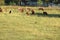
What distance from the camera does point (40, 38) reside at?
15.2m

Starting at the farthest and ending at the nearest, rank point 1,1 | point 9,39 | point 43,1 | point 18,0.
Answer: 1. point 43,1
2. point 18,0
3. point 1,1
4. point 9,39

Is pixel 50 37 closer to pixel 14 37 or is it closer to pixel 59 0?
pixel 14 37

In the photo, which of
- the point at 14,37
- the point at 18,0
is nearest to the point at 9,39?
the point at 14,37

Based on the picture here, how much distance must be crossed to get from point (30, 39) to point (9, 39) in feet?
4.17

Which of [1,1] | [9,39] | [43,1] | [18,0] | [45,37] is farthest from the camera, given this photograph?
[43,1]

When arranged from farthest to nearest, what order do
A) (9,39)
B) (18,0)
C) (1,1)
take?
(18,0), (1,1), (9,39)

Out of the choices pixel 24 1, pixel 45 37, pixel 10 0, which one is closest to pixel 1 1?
pixel 10 0

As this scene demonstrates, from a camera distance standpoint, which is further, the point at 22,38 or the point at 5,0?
A: the point at 5,0

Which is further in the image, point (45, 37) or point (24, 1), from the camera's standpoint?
point (24, 1)

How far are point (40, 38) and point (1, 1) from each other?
66.6m

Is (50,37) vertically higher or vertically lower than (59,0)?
higher

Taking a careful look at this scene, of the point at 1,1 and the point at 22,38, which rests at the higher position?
the point at 22,38

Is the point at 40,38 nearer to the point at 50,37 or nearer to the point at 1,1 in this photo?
the point at 50,37

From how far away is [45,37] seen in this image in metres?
15.7
